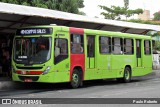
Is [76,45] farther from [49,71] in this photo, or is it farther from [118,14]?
[118,14]

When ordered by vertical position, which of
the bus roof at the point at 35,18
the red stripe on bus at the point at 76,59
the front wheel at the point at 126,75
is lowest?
the front wheel at the point at 126,75

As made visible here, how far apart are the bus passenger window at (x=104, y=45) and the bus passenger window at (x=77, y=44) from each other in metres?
1.64

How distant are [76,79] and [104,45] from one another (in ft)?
9.57

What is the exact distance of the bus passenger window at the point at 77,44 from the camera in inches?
698

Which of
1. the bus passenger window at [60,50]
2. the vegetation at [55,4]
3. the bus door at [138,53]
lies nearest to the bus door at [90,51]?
the bus passenger window at [60,50]

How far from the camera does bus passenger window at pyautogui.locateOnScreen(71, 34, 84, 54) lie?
17.7 metres

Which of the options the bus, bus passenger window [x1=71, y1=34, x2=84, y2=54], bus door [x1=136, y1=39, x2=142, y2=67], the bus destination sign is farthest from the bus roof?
Result: bus door [x1=136, y1=39, x2=142, y2=67]

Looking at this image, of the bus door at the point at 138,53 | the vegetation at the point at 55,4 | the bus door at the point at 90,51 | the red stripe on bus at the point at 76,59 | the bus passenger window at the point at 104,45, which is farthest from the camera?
the vegetation at the point at 55,4

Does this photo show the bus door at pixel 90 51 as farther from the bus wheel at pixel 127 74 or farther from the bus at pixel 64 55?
the bus wheel at pixel 127 74

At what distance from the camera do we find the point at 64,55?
17.1 m

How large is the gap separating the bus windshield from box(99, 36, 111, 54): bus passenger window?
380 centimetres

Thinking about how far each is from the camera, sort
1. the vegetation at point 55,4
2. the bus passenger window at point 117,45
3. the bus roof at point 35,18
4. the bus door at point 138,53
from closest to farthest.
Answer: the bus roof at point 35,18
the bus passenger window at point 117,45
the bus door at point 138,53
the vegetation at point 55,4

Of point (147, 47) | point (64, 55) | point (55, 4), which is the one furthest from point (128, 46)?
point (55, 4)

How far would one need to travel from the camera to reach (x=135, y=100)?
12.9m
